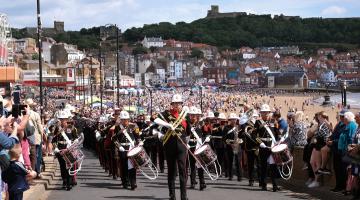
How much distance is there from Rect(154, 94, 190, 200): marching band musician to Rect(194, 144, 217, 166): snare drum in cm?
182

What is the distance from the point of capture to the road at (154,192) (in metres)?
14.3

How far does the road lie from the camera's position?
14.3 metres

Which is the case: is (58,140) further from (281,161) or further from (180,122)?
(281,161)

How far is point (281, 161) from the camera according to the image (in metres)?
15.4

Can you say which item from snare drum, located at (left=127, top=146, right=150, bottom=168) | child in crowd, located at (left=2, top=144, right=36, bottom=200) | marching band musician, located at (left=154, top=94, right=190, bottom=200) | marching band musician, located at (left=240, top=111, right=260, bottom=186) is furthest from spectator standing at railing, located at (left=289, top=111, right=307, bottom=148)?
child in crowd, located at (left=2, top=144, right=36, bottom=200)

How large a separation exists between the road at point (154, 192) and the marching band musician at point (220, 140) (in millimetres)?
789

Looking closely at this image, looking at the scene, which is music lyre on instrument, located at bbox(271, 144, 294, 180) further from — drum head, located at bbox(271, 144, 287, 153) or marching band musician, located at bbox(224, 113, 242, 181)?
marching band musician, located at bbox(224, 113, 242, 181)

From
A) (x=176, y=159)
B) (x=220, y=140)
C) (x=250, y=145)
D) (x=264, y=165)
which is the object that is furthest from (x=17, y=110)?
(x=220, y=140)

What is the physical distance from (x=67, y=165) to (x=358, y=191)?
20.7 feet

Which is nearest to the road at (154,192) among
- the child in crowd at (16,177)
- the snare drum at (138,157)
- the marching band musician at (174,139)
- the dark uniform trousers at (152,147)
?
the snare drum at (138,157)

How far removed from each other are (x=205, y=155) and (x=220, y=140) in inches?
133

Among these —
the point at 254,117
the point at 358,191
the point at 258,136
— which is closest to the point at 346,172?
the point at 358,191

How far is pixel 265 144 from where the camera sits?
50.6ft

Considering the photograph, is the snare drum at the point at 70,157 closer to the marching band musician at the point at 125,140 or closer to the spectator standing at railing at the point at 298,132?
the marching band musician at the point at 125,140
